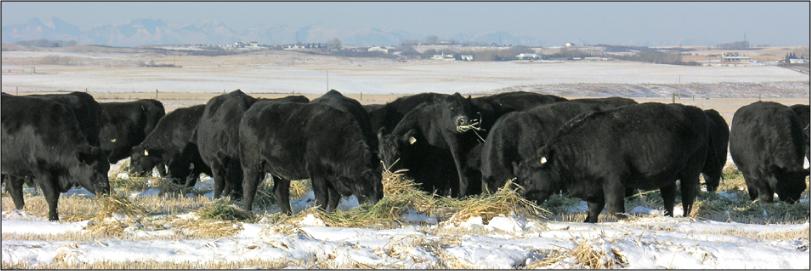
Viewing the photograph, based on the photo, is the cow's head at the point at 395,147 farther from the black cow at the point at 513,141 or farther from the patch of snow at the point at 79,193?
the patch of snow at the point at 79,193

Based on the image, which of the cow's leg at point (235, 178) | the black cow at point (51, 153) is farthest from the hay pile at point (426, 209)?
the cow's leg at point (235, 178)

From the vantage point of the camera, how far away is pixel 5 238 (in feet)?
36.1

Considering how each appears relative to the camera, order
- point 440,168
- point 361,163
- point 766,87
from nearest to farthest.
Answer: point 361,163 → point 440,168 → point 766,87

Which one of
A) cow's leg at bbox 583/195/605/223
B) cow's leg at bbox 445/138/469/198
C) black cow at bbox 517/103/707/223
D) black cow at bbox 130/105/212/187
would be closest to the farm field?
cow's leg at bbox 583/195/605/223

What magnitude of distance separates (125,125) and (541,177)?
1227 centimetres

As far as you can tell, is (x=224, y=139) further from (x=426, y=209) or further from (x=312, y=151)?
(x=426, y=209)

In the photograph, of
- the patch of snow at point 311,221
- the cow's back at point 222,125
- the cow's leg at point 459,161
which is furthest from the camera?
the cow's leg at point 459,161

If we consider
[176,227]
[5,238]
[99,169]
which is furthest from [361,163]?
[5,238]

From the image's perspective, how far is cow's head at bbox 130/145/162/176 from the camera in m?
19.8

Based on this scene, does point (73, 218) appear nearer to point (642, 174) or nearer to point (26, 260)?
point (26, 260)

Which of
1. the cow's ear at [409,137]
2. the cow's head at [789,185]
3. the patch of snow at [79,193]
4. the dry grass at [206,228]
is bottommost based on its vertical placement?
→ the patch of snow at [79,193]

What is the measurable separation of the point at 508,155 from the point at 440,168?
9.04 ft

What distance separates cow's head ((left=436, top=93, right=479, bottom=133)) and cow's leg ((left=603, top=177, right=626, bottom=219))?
12.0 ft

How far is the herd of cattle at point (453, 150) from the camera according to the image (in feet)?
43.3
